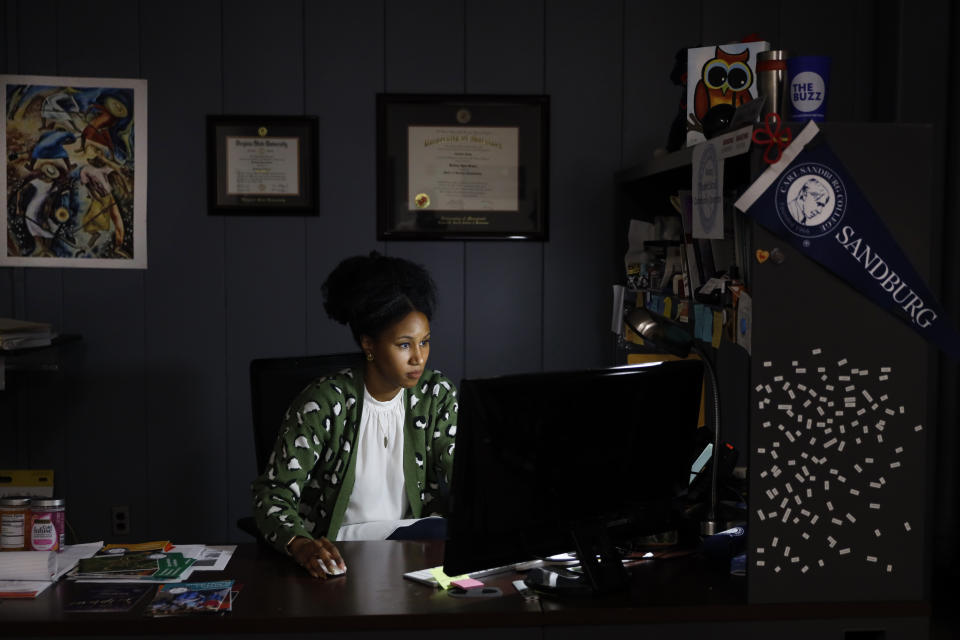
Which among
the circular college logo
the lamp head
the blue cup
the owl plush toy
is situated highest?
the owl plush toy

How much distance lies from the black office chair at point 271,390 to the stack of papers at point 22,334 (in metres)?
0.75

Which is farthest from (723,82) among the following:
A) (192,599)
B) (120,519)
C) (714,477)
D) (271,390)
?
(120,519)

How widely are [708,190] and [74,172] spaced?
2113 millimetres

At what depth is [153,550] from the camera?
6.08 feet

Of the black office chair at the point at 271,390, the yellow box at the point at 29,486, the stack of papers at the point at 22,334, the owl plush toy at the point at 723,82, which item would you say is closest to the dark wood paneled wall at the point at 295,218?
the stack of papers at the point at 22,334

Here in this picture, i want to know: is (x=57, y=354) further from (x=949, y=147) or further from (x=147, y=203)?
(x=949, y=147)

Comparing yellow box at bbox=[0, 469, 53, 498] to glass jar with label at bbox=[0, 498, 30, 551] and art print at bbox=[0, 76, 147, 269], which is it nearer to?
glass jar with label at bbox=[0, 498, 30, 551]

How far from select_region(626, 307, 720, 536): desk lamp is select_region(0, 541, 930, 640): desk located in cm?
17

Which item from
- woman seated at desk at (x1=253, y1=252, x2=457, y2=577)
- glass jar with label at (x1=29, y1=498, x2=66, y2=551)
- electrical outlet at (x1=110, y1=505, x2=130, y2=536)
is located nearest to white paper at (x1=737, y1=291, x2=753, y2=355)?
woman seated at desk at (x1=253, y1=252, x2=457, y2=577)

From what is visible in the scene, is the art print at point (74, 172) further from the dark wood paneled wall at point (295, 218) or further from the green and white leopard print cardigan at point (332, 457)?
the green and white leopard print cardigan at point (332, 457)

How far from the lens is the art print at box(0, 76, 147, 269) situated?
3.02 m

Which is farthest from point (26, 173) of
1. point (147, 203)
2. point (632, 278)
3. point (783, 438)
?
point (783, 438)

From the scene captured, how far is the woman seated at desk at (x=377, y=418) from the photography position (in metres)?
2.22

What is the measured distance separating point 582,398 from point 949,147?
197 cm
